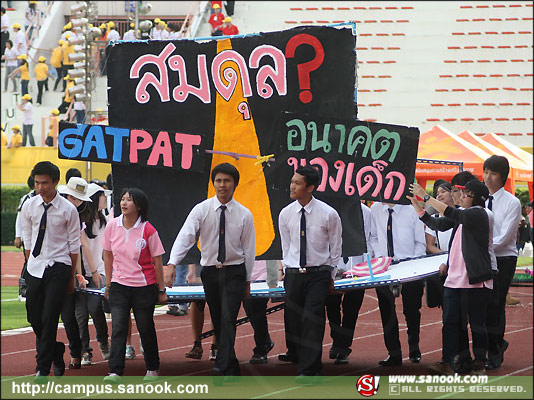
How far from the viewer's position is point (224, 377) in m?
8.77

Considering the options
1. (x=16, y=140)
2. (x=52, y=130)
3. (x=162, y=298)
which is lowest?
(x=16, y=140)

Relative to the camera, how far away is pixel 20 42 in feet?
107

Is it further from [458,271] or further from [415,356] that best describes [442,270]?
[415,356]

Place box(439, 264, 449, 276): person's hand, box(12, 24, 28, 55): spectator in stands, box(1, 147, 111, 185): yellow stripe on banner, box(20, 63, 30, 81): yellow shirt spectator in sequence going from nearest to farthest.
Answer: box(439, 264, 449, 276): person's hand < box(1, 147, 111, 185): yellow stripe on banner < box(20, 63, 30, 81): yellow shirt spectator < box(12, 24, 28, 55): spectator in stands

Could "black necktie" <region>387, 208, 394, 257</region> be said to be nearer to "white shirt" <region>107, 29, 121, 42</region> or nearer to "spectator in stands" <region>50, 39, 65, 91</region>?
"white shirt" <region>107, 29, 121, 42</region>

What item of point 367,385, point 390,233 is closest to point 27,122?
point 390,233

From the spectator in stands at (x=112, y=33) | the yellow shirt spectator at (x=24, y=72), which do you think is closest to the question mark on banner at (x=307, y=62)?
the spectator in stands at (x=112, y=33)

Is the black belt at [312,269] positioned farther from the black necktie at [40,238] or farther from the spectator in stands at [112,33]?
the spectator in stands at [112,33]

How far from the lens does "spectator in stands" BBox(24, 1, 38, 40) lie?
35.7 meters

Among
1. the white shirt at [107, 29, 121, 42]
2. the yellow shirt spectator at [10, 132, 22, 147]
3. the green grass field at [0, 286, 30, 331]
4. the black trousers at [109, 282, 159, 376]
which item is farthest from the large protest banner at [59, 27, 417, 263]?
the yellow shirt spectator at [10, 132, 22, 147]

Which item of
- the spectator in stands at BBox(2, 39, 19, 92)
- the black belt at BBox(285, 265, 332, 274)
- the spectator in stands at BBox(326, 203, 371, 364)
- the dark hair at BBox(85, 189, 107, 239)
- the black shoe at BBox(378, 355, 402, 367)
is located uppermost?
the spectator in stands at BBox(2, 39, 19, 92)

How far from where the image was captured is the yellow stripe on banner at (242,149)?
9938mm

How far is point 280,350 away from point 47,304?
3195 mm

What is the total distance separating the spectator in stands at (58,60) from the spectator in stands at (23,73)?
2.70 feet
